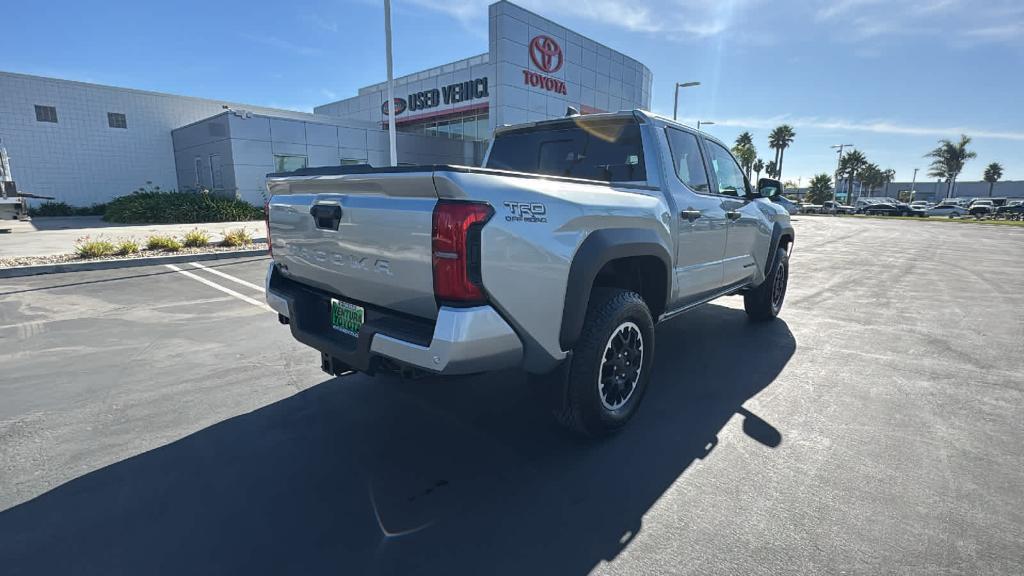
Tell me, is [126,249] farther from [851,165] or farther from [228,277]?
[851,165]

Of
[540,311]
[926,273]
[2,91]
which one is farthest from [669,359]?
[2,91]

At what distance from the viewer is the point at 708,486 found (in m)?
2.50

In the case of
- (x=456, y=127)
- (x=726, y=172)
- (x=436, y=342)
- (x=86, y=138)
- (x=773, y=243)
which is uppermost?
(x=456, y=127)

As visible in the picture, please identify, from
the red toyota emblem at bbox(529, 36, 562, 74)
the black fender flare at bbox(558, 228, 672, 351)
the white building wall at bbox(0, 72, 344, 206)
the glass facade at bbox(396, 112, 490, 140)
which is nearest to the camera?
the black fender flare at bbox(558, 228, 672, 351)

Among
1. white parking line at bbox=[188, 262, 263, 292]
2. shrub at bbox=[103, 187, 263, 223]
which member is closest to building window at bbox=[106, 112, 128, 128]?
shrub at bbox=[103, 187, 263, 223]

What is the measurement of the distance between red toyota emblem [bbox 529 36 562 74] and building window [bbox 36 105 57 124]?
72.4ft

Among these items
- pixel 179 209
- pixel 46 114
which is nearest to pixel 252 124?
pixel 179 209

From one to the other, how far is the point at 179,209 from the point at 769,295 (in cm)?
1852

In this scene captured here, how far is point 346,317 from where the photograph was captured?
271cm

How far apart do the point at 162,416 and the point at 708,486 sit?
334 centimetres

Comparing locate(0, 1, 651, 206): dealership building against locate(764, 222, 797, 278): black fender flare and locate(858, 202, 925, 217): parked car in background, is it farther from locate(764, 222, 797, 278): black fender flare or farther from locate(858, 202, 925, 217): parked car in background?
locate(858, 202, 925, 217): parked car in background

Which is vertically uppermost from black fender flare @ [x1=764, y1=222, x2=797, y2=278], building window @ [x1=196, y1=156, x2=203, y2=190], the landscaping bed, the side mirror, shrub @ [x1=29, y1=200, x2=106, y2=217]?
building window @ [x1=196, y1=156, x2=203, y2=190]

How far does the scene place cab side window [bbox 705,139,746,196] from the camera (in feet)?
14.5

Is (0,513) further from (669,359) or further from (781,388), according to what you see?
(781,388)
